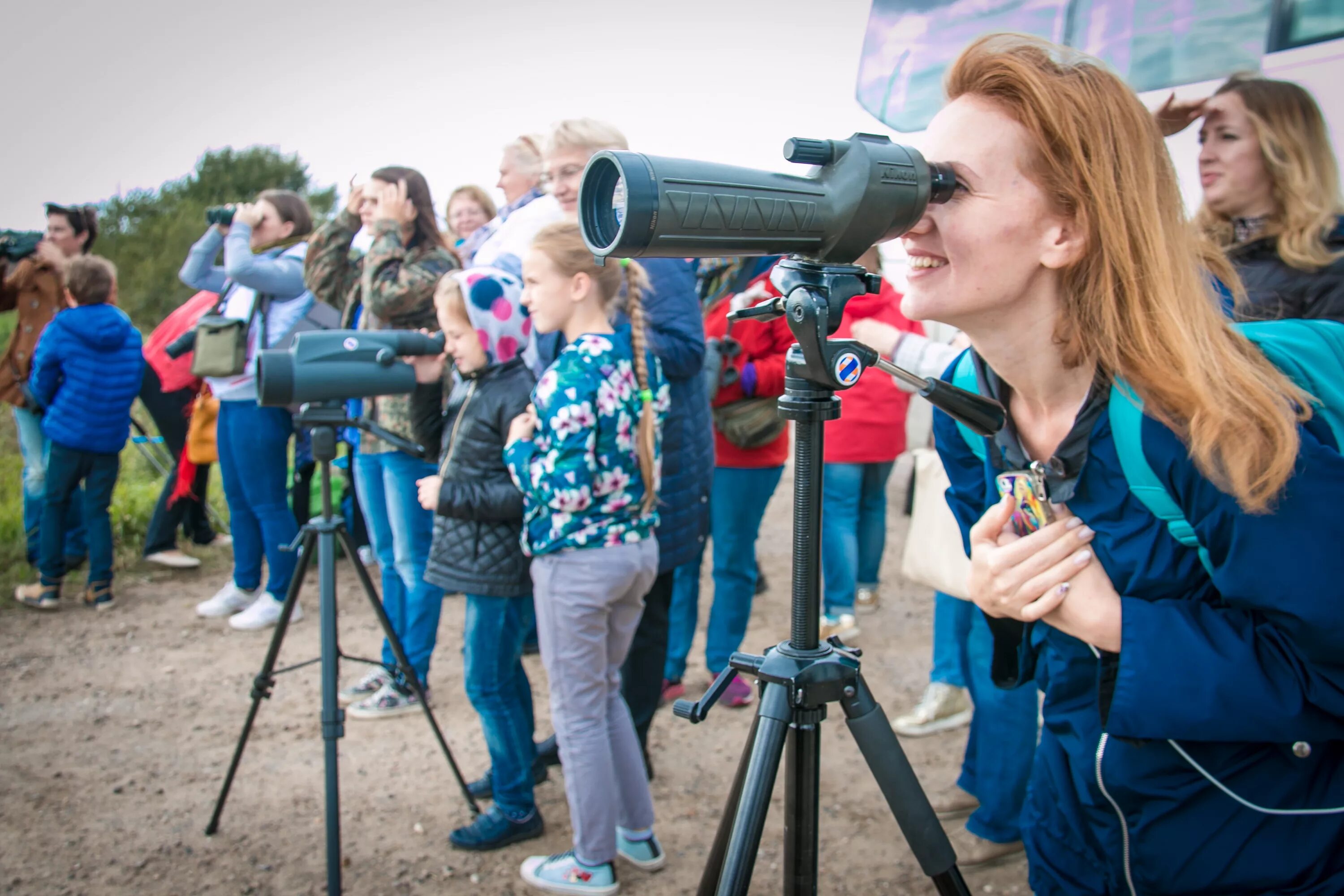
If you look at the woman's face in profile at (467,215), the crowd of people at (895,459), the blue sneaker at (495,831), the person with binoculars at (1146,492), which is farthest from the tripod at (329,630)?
the woman's face in profile at (467,215)

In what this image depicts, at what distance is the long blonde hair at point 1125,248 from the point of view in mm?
1011

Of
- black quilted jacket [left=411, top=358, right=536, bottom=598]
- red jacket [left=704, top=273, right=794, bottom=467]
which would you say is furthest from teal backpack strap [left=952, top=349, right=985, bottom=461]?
red jacket [left=704, top=273, right=794, bottom=467]

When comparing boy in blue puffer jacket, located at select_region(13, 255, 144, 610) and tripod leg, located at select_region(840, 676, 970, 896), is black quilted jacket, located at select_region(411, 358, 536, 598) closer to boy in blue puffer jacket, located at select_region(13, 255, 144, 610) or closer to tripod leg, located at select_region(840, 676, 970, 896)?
tripod leg, located at select_region(840, 676, 970, 896)

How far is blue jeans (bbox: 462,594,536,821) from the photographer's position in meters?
2.55

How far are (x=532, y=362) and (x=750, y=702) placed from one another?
1.58 m

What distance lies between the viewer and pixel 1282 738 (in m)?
1.01

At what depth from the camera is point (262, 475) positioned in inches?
167

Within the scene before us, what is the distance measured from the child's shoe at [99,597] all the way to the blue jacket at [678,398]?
3.20m

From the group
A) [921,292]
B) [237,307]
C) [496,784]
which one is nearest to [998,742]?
[496,784]

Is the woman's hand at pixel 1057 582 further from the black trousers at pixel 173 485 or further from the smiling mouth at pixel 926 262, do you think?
the black trousers at pixel 173 485

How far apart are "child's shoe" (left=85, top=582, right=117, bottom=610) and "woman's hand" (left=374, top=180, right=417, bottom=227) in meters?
2.63

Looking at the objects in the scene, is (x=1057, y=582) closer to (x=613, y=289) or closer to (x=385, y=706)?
(x=613, y=289)

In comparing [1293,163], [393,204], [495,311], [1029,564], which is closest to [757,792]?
[1029,564]

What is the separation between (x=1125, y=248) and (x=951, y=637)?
2230 millimetres
